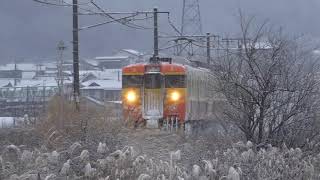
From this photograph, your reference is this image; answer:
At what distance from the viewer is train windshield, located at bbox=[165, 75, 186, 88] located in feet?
79.8

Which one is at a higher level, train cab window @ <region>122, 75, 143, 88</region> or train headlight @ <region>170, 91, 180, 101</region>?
train cab window @ <region>122, 75, 143, 88</region>

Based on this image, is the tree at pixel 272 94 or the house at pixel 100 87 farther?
the house at pixel 100 87

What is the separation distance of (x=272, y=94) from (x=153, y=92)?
30.7 ft

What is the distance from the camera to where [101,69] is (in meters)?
70.1

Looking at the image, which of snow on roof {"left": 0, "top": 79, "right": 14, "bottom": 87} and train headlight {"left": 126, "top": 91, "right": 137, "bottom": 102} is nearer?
train headlight {"left": 126, "top": 91, "right": 137, "bottom": 102}

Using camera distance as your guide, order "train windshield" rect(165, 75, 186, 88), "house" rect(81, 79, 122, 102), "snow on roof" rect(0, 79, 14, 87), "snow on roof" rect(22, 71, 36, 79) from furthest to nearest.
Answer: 1. "snow on roof" rect(22, 71, 36, 79)
2. "house" rect(81, 79, 122, 102)
3. "snow on roof" rect(0, 79, 14, 87)
4. "train windshield" rect(165, 75, 186, 88)

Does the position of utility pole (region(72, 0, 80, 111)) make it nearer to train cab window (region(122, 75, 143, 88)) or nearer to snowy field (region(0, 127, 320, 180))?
train cab window (region(122, 75, 143, 88))

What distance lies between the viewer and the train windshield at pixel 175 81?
24.3 m

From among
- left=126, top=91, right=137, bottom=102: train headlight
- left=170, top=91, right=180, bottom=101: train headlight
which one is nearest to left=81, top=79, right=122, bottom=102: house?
left=126, top=91, right=137, bottom=102: train headlight

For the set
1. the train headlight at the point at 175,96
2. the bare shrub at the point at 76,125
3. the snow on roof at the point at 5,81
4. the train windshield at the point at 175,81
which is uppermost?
the snow on roof at the point at 5,81

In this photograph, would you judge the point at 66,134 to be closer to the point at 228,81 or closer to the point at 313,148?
the point at 228,81

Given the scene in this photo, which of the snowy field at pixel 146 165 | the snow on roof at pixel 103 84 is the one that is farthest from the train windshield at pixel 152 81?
the snow on roof at pixel 103 84

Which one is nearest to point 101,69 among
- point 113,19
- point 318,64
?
point 113,19

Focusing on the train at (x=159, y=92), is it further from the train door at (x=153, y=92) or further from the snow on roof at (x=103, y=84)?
the snow on roof at (x=103, y=84)
